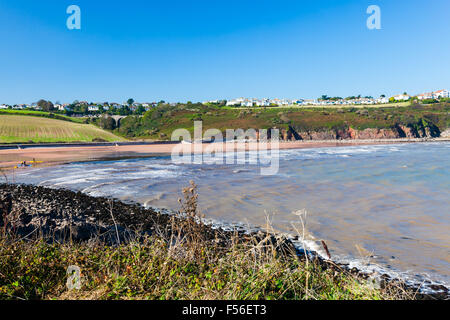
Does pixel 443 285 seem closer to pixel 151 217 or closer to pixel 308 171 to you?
pixel 151 217

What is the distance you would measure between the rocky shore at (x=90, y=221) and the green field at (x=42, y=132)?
45958 mm

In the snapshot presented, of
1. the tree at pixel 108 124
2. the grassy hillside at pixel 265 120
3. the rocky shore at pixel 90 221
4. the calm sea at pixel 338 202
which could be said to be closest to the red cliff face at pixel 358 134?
the grassy hillside at pixel 265 120

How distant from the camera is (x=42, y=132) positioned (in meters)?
59.6

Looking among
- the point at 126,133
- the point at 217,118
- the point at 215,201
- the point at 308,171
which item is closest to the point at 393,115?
the point at 217,118

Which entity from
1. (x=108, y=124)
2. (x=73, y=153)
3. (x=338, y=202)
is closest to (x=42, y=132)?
(x=108, y=124)

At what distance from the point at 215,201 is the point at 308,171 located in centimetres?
1085

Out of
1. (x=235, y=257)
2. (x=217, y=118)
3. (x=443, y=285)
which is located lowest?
(x=443, y=285)

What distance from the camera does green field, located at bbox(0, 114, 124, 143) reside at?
5416 centimetres

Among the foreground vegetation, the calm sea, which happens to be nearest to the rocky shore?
the calm sea

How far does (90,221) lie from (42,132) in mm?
58840

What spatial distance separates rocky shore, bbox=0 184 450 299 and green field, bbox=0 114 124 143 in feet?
151

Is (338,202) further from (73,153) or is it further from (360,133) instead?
(360,133)

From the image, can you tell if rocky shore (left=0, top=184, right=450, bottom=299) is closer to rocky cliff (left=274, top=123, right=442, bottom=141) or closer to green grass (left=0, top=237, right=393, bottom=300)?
green grass (left=0, top=237, right=393, bottom=300)

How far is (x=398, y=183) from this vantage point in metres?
16.6
